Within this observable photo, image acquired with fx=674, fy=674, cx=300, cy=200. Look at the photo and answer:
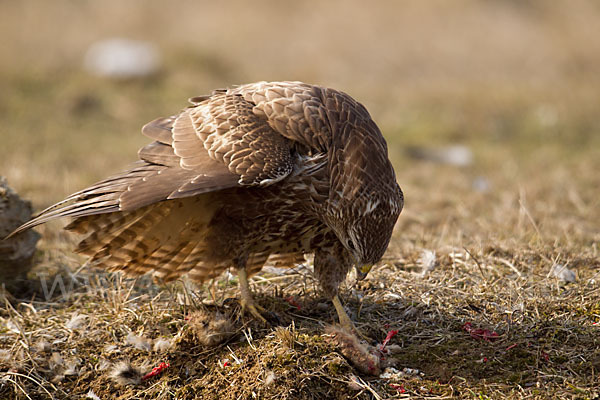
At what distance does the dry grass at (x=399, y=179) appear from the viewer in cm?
332

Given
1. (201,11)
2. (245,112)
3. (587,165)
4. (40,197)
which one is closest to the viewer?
(245,112)

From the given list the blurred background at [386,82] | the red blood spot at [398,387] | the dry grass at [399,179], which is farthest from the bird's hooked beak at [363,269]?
the blurred background at [386,82]

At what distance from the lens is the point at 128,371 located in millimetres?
3393

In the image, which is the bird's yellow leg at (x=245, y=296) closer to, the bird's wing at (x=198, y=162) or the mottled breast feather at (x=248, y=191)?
the mottled breast feather at (x=248, y=191)

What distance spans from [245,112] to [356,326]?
4.27 ft

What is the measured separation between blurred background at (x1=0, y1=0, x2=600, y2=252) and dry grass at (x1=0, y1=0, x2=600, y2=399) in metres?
0.04

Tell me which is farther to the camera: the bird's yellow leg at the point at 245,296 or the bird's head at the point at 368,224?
the bird's yellow leg at the point at 245,296

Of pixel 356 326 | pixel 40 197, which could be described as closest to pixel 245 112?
pixel 356 326

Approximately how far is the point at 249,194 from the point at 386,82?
8556mm

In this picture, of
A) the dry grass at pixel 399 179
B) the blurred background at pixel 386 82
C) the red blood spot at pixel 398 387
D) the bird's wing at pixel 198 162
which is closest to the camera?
the red blood spot at pixel 398 387

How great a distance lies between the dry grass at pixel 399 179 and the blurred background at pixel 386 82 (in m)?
0.04

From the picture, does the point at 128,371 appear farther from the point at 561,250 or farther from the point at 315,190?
the point at 561,250

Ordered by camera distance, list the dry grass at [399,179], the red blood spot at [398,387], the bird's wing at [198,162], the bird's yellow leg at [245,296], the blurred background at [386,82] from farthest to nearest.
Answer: the blurred background at [386,82], the bird's yellow leg at [245,296], the dry grass at [399,179], the bird's wing at [198,162], the red blood spot at [398,387]

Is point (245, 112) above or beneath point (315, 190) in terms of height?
above
